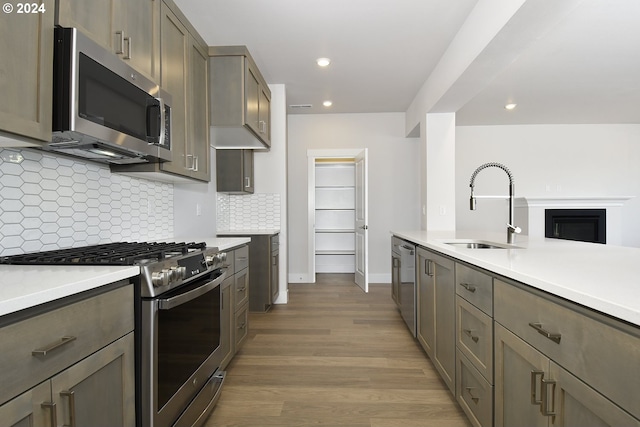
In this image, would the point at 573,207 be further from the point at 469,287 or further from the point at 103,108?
the point at 103,108

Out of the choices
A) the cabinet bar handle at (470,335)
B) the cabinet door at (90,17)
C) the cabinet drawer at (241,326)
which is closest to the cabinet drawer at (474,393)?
the cabinet bar handle at (470,335)

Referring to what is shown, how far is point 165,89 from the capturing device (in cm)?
207

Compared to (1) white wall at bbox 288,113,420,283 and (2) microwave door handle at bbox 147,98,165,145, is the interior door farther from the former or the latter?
(2) microwave door handle at bbox 147,98,165,145

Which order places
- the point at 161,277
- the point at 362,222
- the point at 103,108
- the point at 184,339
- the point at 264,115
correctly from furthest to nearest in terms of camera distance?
the point at 362,222 < the point at 264,115 < the point at 184,339 < the point at 103,108 < the point at 161,277

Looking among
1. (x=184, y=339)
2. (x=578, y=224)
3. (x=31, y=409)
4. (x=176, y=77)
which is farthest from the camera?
(x=578, y=224)

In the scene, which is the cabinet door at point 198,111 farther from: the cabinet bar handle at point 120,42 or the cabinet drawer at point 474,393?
the cabinet drawer at point 474,393

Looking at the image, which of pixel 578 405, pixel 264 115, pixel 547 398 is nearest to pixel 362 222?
pixel 264 115

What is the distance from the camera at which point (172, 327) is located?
4.80 ft

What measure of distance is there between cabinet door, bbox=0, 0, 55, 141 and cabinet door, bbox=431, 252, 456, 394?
1.95 m

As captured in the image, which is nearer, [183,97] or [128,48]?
[128,48]

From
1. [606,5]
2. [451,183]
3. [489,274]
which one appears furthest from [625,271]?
[451,183]

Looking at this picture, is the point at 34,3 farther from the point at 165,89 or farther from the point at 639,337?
the point at 639,337

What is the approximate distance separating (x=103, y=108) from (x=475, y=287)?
71.3 inches

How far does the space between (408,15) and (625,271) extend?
2.33 meters
